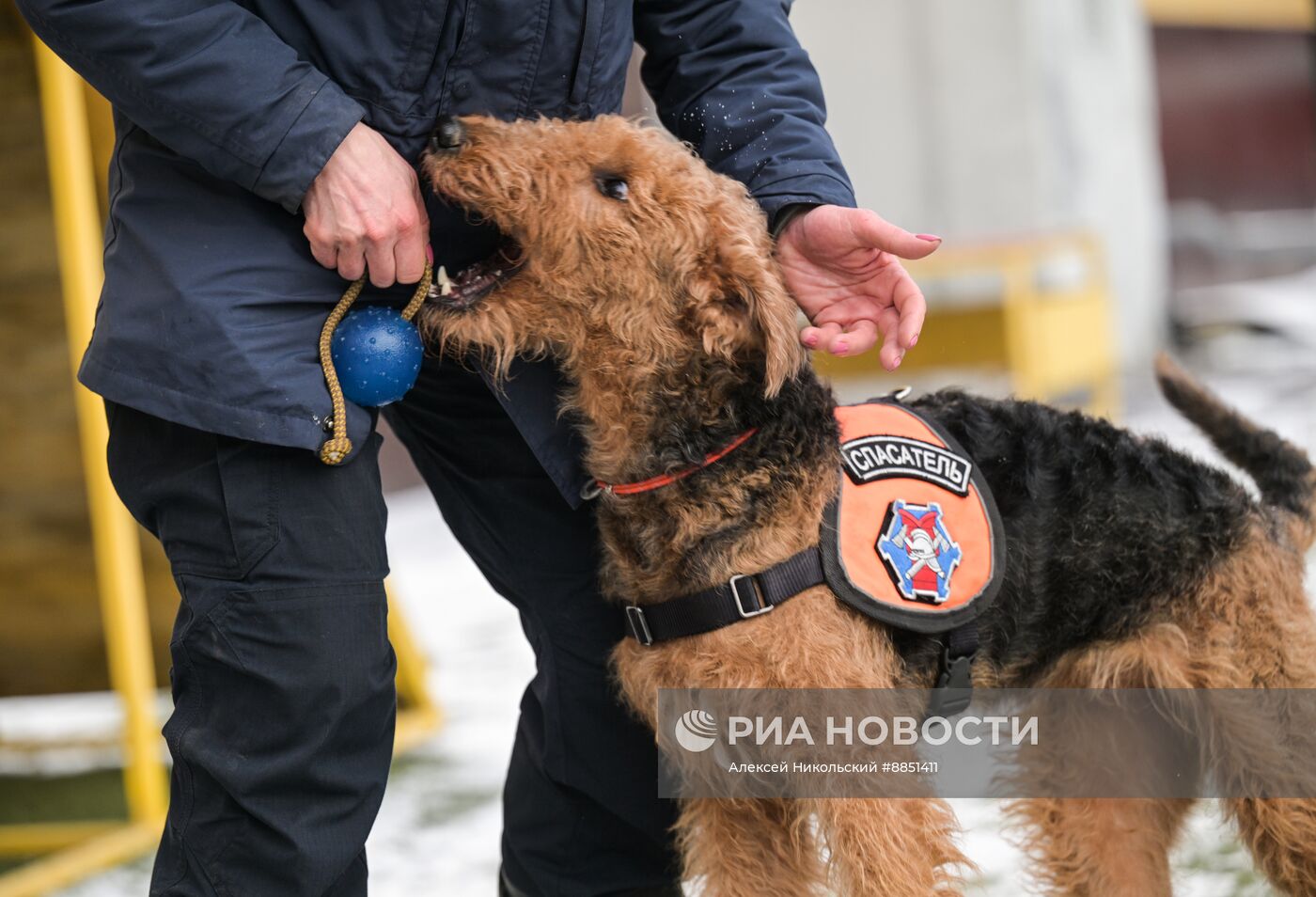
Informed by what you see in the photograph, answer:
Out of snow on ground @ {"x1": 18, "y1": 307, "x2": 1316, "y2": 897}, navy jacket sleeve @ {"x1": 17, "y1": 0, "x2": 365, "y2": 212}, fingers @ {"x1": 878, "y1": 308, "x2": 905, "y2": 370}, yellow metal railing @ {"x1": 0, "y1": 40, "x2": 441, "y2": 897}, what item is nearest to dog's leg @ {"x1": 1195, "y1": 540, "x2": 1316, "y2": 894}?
snow on ground @ {"x1": 18, "y1": 307, "x2": 1316, "y2": 897}

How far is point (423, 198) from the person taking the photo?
206cm

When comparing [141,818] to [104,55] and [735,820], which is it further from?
[104,55]

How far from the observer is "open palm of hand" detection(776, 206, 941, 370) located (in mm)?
2070

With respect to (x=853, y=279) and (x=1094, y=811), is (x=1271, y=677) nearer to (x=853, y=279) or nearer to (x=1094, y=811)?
(x=1094, y=811)

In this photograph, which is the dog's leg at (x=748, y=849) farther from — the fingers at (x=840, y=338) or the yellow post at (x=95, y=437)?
the yellow post at (x=95, y=437)

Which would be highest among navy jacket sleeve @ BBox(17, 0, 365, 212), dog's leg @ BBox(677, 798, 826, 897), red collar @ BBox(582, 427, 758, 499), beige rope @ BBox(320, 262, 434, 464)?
navy jacket sleeve @ BBox(17, 0, 365, 212)

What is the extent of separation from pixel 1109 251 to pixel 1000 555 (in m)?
11.9

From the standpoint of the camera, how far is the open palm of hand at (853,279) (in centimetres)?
207

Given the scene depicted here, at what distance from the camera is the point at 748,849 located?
7.54ft

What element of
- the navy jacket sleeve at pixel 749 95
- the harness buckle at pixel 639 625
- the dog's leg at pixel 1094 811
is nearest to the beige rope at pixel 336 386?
the harness buckle at pixel 639 625

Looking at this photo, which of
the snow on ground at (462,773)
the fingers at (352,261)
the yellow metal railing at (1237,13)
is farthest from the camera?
the yellow metal railing at (1237,13)

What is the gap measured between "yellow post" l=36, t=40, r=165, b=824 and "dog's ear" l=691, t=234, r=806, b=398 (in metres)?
2.28

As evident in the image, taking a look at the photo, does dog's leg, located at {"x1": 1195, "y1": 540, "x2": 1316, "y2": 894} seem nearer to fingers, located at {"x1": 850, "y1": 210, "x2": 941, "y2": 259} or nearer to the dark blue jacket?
fingers, located at {"x1": 850, "y1": 210, "x2": 941, "y2": 259}

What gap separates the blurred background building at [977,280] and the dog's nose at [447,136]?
6.92 feet
